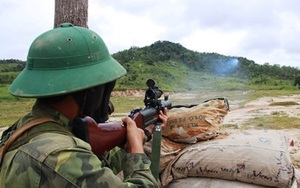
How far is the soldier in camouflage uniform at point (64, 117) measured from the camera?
124 cm

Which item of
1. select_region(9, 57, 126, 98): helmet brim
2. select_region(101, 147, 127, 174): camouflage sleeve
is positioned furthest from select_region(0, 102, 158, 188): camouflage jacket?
select_region(101, 147, 127, 174): camouflage sleeve

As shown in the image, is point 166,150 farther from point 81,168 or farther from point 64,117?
point 81,168

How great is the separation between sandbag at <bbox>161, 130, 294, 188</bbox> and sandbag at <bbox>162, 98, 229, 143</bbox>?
0.25ft

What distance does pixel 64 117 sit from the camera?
1438 millimetres

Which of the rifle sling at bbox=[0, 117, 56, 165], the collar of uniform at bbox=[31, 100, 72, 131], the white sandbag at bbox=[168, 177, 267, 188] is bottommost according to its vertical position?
the white sandbag at bbox=[168, 177, 267, 188]

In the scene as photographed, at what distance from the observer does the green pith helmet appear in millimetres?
1413

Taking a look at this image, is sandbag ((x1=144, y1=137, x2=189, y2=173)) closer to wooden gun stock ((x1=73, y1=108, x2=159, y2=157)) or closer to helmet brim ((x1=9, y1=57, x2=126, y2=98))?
wooden gun stock ((x1=73, y1=108, x2=159, y2=157))

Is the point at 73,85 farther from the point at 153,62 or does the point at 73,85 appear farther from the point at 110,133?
the point at 153,62

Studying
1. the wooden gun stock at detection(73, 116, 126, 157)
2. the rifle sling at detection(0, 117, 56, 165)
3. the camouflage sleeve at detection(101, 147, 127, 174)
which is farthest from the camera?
the camouflage sleeve at detection(101, 147, 127, 174)

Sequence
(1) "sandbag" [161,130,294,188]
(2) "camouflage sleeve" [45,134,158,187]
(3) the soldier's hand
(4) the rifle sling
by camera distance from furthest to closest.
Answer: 1. (1) "sandbag" [161,130,294,188]
2. (3) the soldier's hand
3. (4) the rifle sling
4. (2) "camouflage sleeve" [45,134,158,187]

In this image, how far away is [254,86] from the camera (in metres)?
27.9

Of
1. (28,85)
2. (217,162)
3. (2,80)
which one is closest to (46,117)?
(28,85)

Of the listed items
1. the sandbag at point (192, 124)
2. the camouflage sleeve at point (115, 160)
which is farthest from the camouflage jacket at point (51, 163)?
the sandbag at point (192, 124)

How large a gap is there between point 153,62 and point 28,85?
39.9 m
